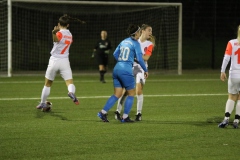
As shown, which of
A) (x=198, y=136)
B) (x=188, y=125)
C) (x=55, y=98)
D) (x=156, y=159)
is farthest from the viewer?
(x=55, y=98)

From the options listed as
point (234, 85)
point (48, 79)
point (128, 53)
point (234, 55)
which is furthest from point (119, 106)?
point (234, 55)

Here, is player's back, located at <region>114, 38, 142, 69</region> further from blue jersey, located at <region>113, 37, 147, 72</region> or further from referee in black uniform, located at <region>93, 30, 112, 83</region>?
referee in black uniform, located at <region>93, 30, 112, 83</region>

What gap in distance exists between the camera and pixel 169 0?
3259cm

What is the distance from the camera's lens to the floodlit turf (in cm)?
858

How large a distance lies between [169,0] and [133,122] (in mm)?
21748

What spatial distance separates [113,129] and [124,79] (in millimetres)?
1169

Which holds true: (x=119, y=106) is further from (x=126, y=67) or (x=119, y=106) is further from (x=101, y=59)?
(x=101, y=59)

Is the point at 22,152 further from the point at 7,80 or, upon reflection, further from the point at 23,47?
the point at 23,47

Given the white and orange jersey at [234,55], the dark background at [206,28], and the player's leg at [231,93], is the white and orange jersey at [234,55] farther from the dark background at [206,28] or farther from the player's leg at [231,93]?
the dark background at [206,28]

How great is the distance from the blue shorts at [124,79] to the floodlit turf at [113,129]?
77 cm

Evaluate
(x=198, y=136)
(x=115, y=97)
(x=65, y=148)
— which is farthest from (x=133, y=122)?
(x=65, y=148)

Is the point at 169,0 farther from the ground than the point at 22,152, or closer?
farther from the ground

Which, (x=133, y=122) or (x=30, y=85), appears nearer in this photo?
(x=133, y=122)

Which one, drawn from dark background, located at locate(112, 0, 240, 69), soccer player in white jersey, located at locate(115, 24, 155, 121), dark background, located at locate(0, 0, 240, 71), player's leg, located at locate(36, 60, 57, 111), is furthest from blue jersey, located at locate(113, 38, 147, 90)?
dark background, located at locate(112, 0, 240, 69)
